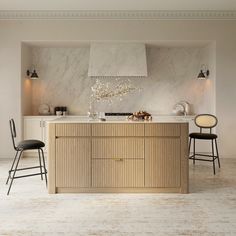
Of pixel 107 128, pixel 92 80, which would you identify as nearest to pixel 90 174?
pixel 107 128

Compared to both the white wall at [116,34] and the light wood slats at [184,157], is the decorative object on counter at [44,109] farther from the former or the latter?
the light wood slats at [184,157]

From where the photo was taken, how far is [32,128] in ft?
20.2

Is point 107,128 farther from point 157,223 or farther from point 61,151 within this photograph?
point 157,223

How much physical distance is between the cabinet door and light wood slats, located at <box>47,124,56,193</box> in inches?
96.2

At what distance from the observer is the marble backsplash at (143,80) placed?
21.7 ft

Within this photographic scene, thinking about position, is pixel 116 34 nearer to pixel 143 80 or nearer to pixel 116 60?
pixel 116 60

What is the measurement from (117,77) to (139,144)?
9.88 ft

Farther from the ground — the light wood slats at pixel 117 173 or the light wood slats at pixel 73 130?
the light wood slats at pixel 73 130

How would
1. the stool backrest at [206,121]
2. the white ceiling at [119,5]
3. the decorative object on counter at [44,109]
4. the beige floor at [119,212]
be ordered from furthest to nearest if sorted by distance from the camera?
1. the decorative object on counter at [44,109]
2. the stool backrest at [206,121]
3. the white ceiling at [119,5]
4. the beige floor at [119,212]

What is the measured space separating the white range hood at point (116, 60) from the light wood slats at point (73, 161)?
8.43 feet

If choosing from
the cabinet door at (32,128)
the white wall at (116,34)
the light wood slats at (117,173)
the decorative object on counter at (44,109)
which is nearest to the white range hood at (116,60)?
the white wall at (116,34)

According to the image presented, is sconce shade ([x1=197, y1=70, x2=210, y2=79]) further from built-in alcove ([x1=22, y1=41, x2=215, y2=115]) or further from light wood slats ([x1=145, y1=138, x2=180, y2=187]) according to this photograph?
light wood slats ([x1=145, y1=138, x2=180, y2=187])

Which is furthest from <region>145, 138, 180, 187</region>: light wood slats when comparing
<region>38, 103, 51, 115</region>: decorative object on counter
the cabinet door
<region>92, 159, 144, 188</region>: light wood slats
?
<region>38, 103, 51, 115</region>: decorative object on counter

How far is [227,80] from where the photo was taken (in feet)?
19.6
